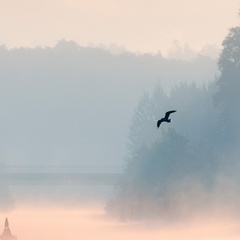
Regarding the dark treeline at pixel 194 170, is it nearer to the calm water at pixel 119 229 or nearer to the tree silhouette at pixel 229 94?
the tree silhouette at pixel 229 94

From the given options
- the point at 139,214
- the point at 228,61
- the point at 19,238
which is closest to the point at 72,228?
the point at 139,214

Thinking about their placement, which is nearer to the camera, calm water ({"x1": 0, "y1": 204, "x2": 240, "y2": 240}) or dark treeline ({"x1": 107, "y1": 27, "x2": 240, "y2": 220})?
calm water ({"x1": 0, "y1": 204, "x2": 240, "y2": 240})

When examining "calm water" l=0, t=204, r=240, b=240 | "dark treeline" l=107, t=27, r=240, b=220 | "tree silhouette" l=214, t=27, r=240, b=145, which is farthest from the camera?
"tree silhouette" l=214, t=27, r=240, b=145

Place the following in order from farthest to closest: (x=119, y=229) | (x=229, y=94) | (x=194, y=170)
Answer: (x=229, y=94) < (x=194, y=170) < (x=119, y=229)

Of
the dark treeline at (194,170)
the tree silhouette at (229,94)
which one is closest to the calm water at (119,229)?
the dark treeline at (194,170)

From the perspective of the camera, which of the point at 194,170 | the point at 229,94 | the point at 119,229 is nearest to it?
the point at 119,229

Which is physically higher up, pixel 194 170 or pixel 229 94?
pixel 229 94

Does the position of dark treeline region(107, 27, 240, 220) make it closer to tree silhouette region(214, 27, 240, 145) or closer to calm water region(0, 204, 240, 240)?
tree silhouette region(214, 27, 240, 145)

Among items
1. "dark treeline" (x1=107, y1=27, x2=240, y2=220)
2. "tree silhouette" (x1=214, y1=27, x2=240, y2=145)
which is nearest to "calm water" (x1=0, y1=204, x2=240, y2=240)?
"dark treeline" (x1=107, y1=27, x2=240, y2=220)

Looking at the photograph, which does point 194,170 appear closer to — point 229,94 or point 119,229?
point 119,229

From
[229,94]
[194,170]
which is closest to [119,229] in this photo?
[194,170]

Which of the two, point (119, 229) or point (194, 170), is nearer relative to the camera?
point (119, 229)

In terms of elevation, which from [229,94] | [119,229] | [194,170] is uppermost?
[229,94]

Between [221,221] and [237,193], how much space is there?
32.8ft
